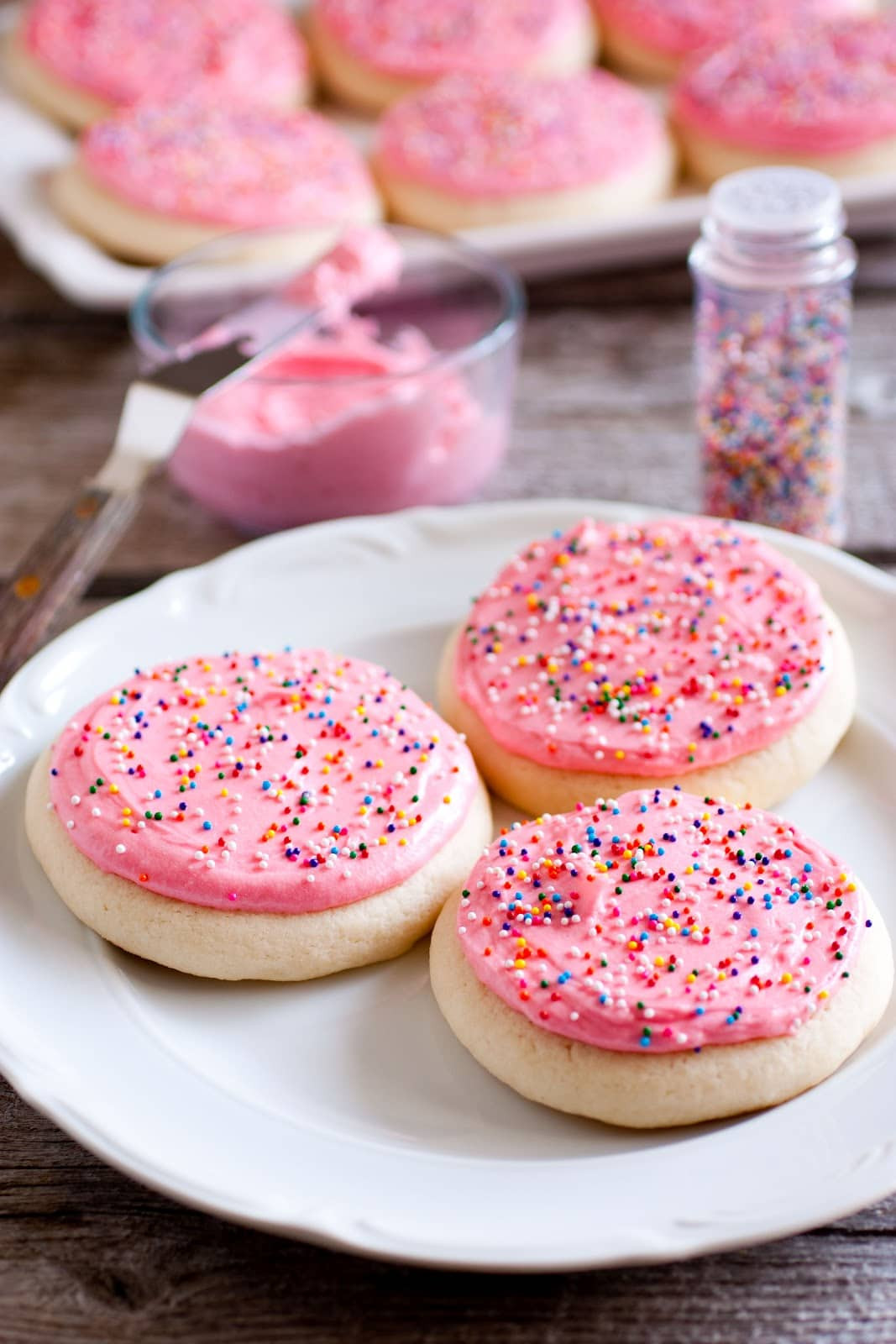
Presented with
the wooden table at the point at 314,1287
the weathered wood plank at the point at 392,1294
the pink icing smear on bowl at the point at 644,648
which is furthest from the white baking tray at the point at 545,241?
the weathered wood plank at the point at 392,1294

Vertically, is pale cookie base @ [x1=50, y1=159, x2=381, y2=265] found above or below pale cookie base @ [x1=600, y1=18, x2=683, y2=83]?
above

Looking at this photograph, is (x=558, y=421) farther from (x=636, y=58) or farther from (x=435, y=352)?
(x=636, y=58)

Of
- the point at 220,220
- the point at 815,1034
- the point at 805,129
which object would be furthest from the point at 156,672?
the point at 805,129

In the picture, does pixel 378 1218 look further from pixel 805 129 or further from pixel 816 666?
pixel 805 129

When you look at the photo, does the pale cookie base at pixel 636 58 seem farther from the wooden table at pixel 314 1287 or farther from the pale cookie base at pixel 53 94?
the wooden table at pixel 314 1287

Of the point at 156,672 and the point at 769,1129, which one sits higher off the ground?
the point at 156,672

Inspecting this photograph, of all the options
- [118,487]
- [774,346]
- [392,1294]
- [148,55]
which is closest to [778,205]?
[774,346]

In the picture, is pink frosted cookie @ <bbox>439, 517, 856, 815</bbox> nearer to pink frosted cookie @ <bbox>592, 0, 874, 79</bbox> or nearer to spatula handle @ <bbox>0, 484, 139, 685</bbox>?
spatula handle @ <bbox>0, 484, 139, 685</bbox>

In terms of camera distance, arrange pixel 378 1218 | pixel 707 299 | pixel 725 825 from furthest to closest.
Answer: pixel 707 299
pixel 725 825
pixel 378 1218

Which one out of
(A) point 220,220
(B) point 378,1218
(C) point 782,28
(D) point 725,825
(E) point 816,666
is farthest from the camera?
(C) point 782,28

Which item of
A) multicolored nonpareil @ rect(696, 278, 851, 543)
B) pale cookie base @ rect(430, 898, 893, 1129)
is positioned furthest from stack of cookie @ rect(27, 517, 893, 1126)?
multicolored nonpareil @ rect(696, 278, 851, 543)
